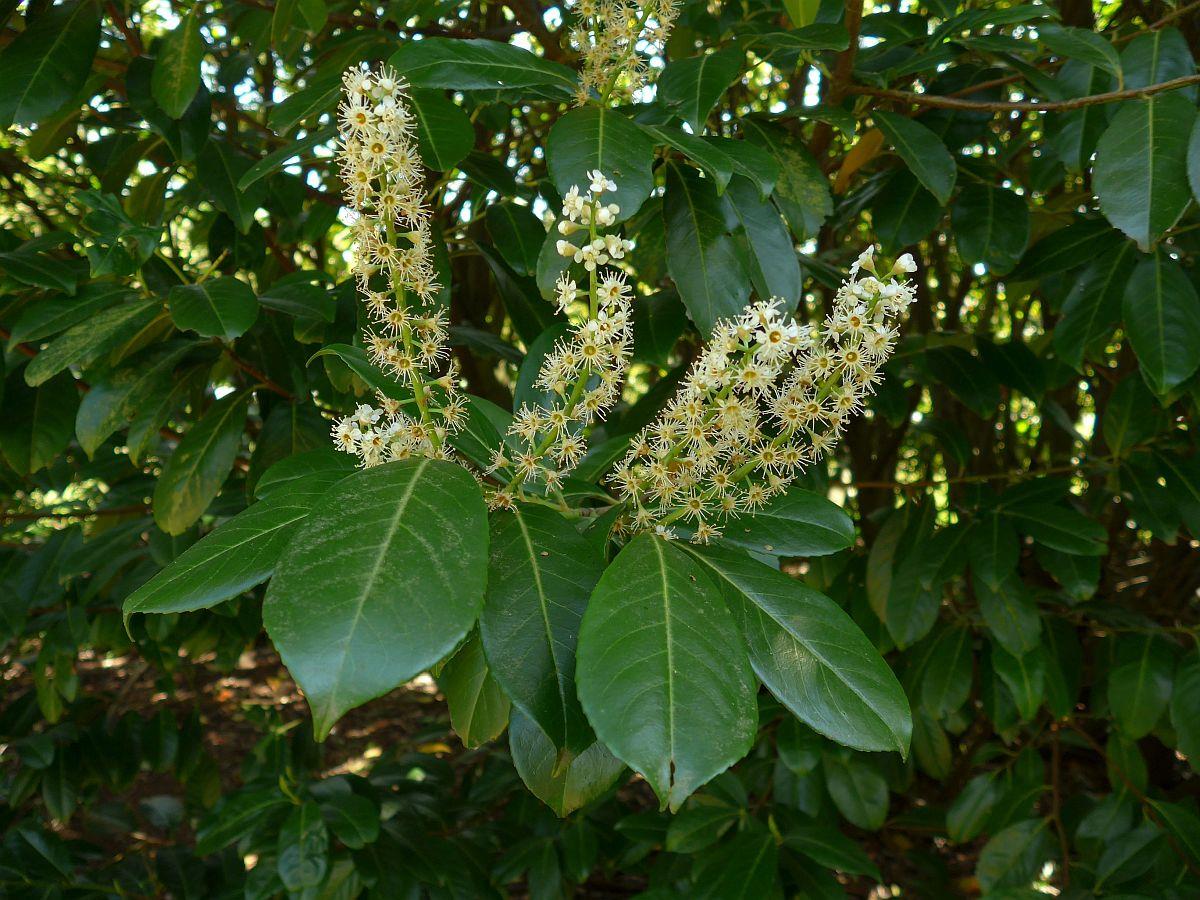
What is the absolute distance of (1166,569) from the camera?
271 cm

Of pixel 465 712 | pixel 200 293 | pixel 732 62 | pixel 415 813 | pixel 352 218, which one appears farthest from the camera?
pixel 415 813

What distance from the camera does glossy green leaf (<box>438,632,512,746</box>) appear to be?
993mm

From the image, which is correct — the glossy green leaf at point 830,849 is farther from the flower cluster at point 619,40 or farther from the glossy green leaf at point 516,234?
the flower cluster at point 619,40

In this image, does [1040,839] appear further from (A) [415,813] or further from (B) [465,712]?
(B) [465,712]

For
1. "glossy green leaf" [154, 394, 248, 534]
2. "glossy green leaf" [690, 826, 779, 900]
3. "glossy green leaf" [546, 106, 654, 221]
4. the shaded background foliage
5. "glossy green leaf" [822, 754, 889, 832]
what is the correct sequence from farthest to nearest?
"glossy green leaf" [822, 754, 889, 832], "glossy green leaf" [690, 826, 779, 900], "glossy green leaf" [154, 394, 248, 534], the shaded background foliage, "glossy green leaf" [546, 106, 654, 221]

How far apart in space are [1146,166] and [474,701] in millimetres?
1031

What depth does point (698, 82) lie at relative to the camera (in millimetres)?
1207

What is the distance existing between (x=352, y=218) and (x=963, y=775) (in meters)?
2.72

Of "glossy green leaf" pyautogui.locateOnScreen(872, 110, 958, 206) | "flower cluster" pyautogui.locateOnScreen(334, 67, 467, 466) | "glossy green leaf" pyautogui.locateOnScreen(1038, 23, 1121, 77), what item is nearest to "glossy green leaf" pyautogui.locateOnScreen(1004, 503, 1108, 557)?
"glossy green leaf" pyautogui.locateOnScreen(872, 110, 958, 206)

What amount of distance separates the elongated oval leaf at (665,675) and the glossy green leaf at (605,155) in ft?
1.36

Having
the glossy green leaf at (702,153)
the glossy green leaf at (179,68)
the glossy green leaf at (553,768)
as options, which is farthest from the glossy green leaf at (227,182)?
the glossy green leaf at (553,768)

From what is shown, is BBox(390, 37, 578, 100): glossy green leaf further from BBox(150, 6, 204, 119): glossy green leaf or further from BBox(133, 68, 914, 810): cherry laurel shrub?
BBox(150, 6, 204, 119): glossy green leaf

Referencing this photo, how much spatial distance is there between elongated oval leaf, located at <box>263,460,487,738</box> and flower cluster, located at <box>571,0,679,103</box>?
2.19 feet

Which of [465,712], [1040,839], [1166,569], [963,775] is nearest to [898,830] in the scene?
[963,775]
